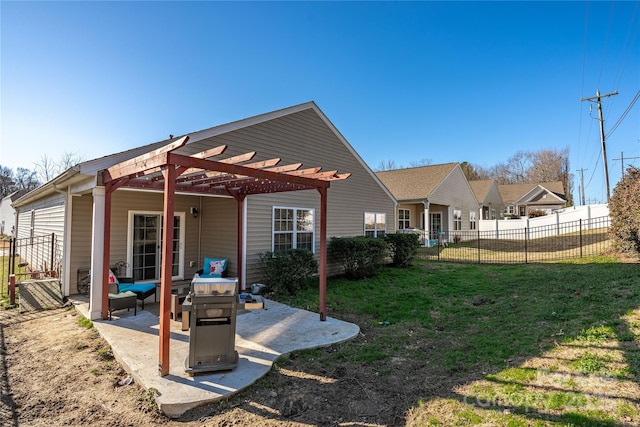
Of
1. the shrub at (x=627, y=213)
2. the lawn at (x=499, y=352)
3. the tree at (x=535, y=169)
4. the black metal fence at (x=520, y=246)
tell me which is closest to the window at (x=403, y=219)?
the black metal fence at (x=520, y=246)

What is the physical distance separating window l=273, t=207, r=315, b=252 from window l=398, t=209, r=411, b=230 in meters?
12.6

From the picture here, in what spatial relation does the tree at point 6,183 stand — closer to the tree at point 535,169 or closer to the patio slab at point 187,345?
the patio slab at point 187,345

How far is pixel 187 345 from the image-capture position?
4395 mm

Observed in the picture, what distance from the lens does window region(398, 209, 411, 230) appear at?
2092cm

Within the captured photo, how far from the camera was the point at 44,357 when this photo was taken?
14.0 ft

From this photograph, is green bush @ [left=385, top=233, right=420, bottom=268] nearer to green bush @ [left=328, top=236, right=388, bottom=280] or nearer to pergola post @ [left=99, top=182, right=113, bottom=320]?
green bush @ [left=328, top=236, right=388, bottom=280]

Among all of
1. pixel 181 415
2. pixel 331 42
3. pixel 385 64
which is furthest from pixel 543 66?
pixel 181 415

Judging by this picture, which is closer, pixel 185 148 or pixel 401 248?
pixel 185 148

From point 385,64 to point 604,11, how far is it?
7909 millimetres

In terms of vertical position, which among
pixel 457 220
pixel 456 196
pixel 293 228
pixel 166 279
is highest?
pixel 456 196

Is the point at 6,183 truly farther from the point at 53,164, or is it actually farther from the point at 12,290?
the point at 12,290

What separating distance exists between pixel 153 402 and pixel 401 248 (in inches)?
393

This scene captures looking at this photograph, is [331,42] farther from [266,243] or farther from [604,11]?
[604,11]

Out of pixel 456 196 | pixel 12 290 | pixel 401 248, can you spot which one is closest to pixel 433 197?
pixel 456 196
